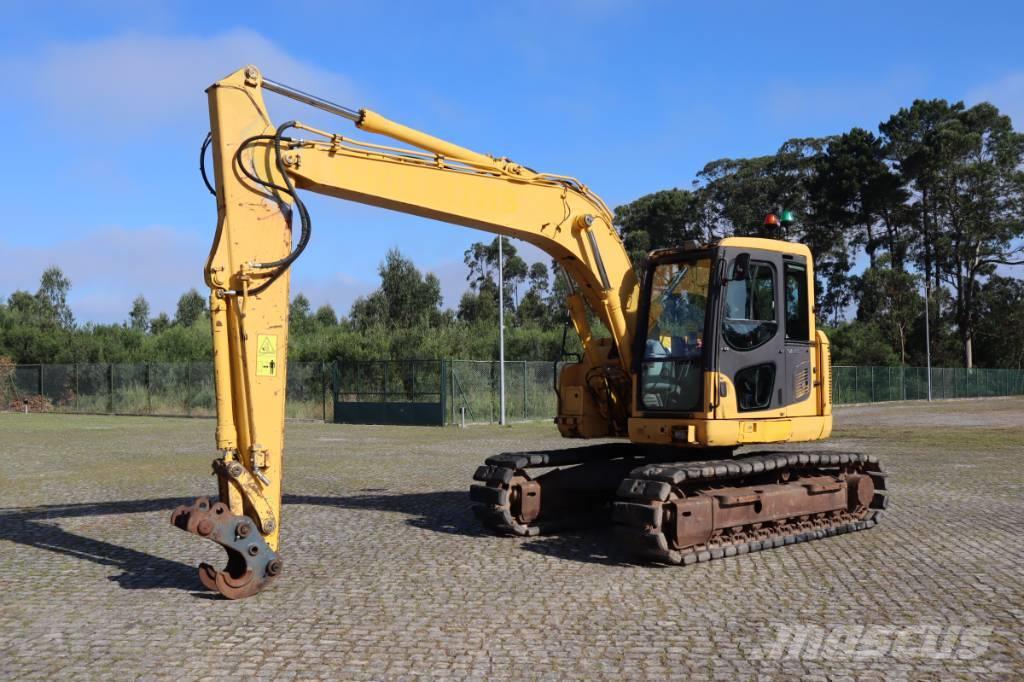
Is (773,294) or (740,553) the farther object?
(773,294)

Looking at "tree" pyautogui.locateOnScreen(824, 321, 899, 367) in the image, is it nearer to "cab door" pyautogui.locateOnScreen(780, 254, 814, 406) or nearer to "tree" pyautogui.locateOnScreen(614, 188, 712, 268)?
"tree" pyautogui.locateOnScreen(614, 188, 712, 268)

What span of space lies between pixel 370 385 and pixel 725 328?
2521 cm

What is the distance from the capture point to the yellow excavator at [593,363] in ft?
24.3

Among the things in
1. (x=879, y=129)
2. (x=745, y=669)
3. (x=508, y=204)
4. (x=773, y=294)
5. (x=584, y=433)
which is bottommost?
(x=745, y=669)

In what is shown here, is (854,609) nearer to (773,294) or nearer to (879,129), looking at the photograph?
(773,294)

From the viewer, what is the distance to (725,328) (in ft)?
30.0


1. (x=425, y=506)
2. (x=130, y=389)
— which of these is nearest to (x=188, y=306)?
(x=130, y=389)

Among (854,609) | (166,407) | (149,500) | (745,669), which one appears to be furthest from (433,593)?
(166,407)

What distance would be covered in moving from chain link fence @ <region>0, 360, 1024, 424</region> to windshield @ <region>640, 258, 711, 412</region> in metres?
21.2

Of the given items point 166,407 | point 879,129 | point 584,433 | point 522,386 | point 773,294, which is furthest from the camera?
point 879,129

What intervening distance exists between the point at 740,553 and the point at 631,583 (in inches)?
62.4

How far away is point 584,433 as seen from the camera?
33.6ft

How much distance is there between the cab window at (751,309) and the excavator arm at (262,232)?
2454 mm

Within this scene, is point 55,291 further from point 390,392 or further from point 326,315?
point 390,392
